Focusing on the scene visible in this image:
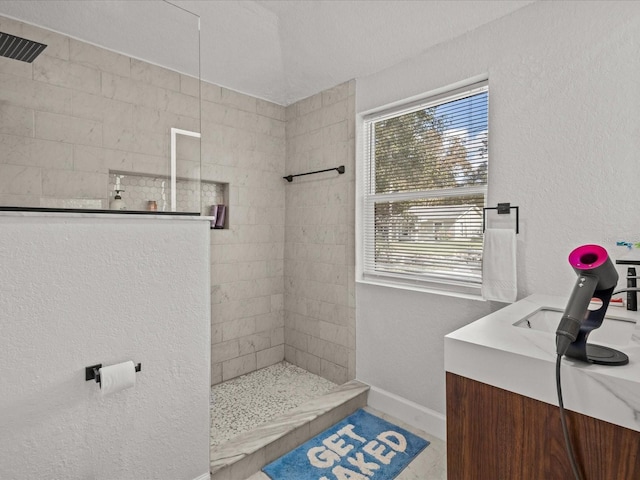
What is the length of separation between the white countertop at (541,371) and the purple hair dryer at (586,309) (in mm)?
25

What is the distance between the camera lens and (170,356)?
1553 millimetres

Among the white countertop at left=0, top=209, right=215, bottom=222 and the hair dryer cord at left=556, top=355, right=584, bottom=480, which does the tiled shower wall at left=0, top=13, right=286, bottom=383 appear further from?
the hair dryer cord at left=556, top=355, right=584, bottom=480

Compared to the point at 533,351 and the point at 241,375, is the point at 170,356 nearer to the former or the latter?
the point at 533,351

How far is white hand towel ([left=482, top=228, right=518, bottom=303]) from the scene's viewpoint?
1.85m

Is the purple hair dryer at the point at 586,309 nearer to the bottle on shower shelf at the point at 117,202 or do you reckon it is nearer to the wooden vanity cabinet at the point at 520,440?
the wooden vanity cabinet at the point at 520,440

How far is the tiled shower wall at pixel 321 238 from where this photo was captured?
Answer: 2773 mm

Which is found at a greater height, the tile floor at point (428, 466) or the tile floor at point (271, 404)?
the tile floor at point (271, 404)

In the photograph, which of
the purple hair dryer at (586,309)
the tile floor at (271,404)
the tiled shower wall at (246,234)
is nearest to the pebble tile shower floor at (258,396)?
the tile floor at (271,404)

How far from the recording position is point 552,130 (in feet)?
5.87

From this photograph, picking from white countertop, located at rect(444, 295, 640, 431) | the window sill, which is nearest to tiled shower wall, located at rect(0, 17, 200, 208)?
white countertop, located at rect(444, 295, 640, 431)

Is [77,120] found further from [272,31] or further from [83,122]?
[272,31]

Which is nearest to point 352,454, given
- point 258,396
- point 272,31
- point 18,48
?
point 258,396

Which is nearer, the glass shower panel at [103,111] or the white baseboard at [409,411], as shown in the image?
the glass shower panel at [103,111]

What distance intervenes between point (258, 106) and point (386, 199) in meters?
1.46
